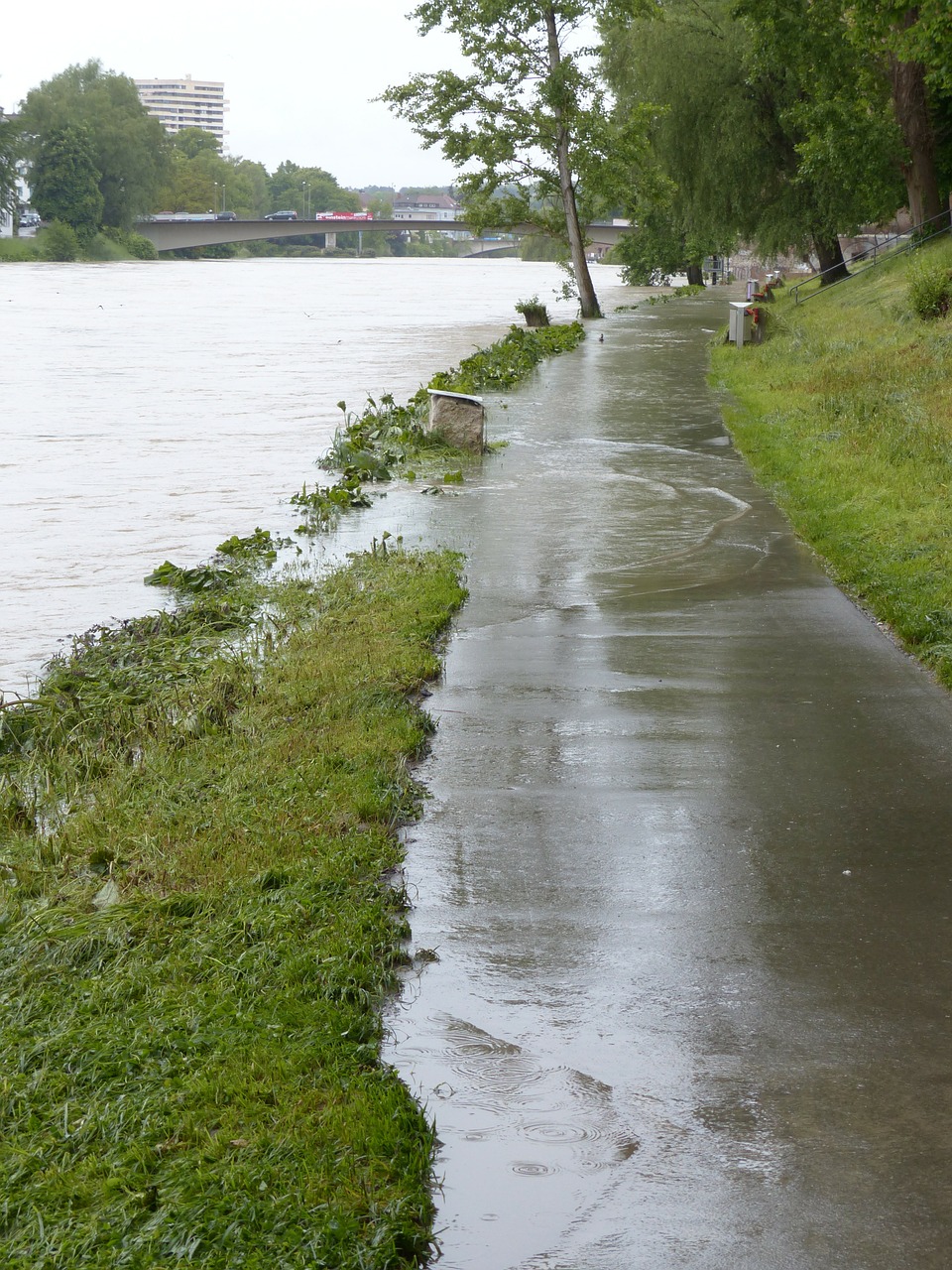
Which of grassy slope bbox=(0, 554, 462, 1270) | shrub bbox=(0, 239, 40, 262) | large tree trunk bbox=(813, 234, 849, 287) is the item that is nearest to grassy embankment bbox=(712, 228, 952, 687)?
grassy slope bbox=(0, 554, 462, 1270)

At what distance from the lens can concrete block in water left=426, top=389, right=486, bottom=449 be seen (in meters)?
17.5

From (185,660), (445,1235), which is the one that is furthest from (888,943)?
(185,660)

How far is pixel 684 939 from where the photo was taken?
15.7 feet

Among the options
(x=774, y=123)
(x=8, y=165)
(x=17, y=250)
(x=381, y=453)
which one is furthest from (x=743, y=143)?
(x=8, y=165)

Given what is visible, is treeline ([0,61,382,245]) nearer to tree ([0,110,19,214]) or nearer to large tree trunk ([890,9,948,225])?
tree ([0,110,19,214])

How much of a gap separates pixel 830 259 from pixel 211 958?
43053 millimetres

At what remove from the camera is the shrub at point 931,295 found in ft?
83.2

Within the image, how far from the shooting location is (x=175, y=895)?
16.4 feet

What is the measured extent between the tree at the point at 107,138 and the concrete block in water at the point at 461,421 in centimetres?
11484

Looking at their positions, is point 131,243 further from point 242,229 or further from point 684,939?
point 684,939

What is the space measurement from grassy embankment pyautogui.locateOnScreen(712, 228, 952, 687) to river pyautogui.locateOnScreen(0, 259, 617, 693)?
17.2 feet

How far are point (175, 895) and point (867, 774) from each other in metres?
3.08

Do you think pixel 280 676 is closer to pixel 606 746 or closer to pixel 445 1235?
pixel 606 746

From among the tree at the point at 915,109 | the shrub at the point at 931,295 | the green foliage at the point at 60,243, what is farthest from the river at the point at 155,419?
the green foliage at the point at 60,243
